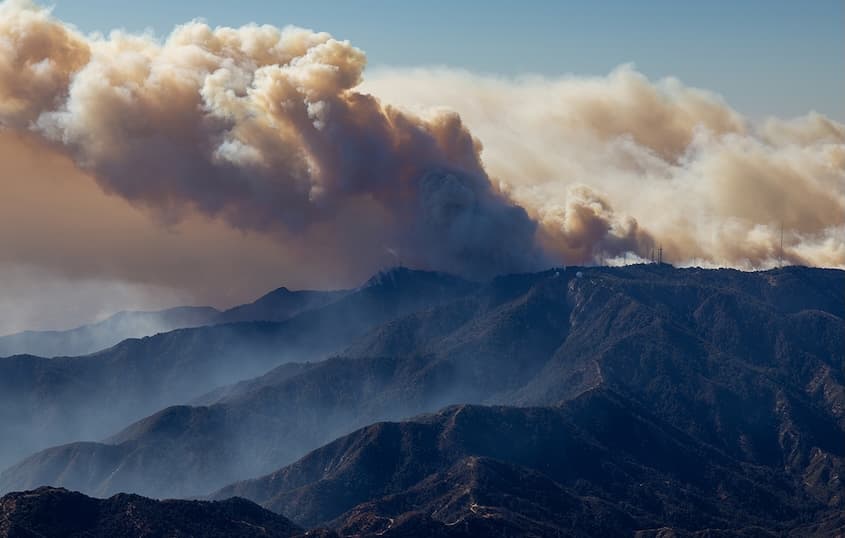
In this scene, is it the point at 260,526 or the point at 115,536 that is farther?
the point at 260,526

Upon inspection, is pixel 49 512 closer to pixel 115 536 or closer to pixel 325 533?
pixel 115 536

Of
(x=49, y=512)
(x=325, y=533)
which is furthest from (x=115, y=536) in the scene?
(x=325, y=533)

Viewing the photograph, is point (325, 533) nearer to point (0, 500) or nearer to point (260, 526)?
point (260, 526)

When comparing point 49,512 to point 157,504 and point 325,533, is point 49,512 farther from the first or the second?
point 325,533

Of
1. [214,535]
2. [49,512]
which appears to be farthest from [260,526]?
[49,512]

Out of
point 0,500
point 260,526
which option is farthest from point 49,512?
point 260,526

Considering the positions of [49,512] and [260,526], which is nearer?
[49,512]
